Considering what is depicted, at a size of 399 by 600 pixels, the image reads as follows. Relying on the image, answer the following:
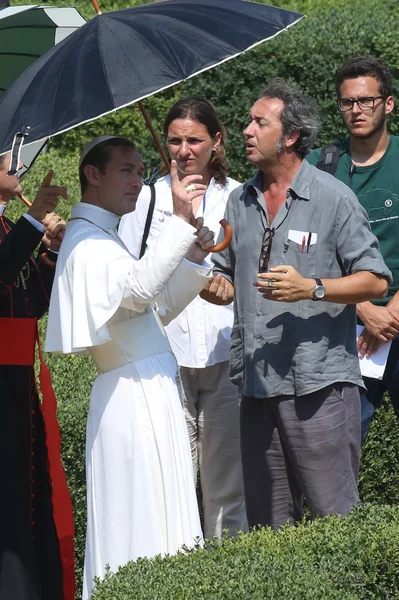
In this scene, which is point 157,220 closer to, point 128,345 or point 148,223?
point 148,223

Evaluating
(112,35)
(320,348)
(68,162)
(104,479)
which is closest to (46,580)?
(104,479)

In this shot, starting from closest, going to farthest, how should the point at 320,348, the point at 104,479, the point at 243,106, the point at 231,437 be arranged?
1. the point at 104,479
2. the point at 320,348
3. the point at 231,437
4. the point at 243,106

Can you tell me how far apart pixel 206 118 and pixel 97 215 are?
4.02ft

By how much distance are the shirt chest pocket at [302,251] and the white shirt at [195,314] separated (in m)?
0.83

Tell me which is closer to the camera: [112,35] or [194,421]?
[112,35]

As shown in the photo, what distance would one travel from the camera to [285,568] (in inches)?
141

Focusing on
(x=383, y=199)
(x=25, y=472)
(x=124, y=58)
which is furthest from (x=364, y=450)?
(x=124, y=58)

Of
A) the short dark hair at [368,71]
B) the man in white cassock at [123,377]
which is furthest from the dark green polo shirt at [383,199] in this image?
the man in white cassock at [123,377]

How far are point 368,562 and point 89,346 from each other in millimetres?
1320

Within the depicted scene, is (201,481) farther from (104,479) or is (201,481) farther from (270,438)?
(104,479)

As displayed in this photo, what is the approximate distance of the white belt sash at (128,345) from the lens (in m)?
4.40

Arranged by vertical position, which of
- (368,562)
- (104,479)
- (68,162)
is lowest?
(368,562)

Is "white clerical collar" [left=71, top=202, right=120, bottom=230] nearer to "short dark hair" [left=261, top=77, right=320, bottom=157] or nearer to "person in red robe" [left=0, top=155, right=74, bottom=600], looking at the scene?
"person in red robe" [left=0, top=155, right=74, bottom=600]

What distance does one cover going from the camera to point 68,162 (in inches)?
380
